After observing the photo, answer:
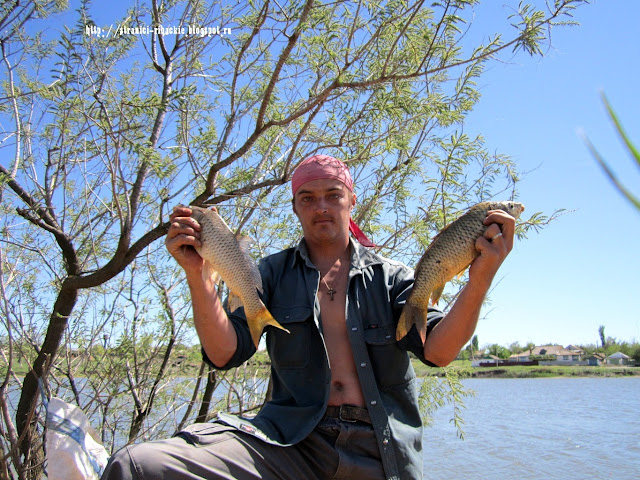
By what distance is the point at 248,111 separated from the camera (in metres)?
6.19

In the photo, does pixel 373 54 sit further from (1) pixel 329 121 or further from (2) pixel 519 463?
(2) pixel 519 463

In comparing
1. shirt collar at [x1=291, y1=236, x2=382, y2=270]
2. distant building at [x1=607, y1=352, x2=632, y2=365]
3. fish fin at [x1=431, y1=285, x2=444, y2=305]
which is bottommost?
distant building at [x1=607, y1=352, x2=632, y2=365]

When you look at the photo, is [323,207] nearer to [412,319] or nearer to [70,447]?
[412,319]

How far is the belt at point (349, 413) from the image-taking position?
276 centimetres

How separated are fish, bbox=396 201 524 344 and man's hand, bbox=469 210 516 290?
4 cm

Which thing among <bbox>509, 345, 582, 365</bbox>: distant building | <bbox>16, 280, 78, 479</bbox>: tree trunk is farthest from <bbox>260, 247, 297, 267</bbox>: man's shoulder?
<bbox>509, 345, 582, 365</bbox>: distant building

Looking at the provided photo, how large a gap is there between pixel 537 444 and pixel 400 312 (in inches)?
733

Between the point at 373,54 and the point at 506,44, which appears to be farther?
the point at 373,54

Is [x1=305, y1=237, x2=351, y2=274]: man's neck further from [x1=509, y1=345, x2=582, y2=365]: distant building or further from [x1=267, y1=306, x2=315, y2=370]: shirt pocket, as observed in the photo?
[x1=509, y1=345, x2=582, y2=365]: distant building

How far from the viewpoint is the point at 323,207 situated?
318 cm

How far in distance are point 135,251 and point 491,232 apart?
12.2ft

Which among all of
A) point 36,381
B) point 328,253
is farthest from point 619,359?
point 328,253

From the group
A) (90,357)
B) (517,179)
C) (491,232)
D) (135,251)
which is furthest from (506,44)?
(90,357)

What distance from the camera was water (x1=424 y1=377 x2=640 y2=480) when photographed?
49.4 feet
